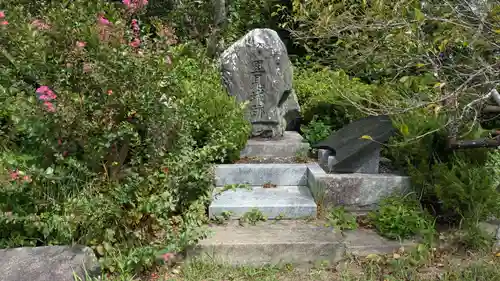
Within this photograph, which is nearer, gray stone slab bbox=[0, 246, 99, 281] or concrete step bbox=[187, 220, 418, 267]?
gray stone slab bbox=[0, 246, 99, 281]

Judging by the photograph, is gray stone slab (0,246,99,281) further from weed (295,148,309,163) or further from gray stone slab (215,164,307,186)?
weed (295,148,309,163)

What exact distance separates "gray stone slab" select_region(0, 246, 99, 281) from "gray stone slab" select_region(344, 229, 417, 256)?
1.91 meters

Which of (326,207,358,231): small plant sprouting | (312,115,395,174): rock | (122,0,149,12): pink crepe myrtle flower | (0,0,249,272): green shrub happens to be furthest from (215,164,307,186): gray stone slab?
(122,0,149,12): pink crepe myrtle flower

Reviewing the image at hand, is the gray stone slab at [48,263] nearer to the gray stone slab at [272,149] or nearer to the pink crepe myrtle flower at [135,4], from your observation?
the pink crepe myrtle flower at [135,4]

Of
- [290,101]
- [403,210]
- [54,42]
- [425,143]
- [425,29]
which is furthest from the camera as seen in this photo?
[290,101]

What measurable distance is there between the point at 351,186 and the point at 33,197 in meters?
2.67

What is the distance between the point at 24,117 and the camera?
2992 millimetres

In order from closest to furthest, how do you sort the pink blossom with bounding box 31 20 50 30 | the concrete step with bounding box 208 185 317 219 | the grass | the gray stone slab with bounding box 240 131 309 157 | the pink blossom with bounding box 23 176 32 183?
the pink blossom with bounding box 23 176 32 183, the grass, the pink blossom with bounding box 31 20 50 30, the concrete step with bounding box 208 185 317 219, the gray stone slab with bounding box 240 131 309 157

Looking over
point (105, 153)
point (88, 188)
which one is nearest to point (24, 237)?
point (88, 188)

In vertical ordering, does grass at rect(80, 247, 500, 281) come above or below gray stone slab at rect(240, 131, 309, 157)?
below

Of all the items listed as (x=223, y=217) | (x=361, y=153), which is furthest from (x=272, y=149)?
(x=223, y=217)

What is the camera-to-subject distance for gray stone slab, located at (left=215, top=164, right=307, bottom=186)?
14.7ft

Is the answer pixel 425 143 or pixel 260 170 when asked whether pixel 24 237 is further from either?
pixel 425 143

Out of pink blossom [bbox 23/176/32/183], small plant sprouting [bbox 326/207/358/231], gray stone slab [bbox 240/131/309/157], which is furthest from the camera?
gray stone slab [bbox 240/131/309/157]
